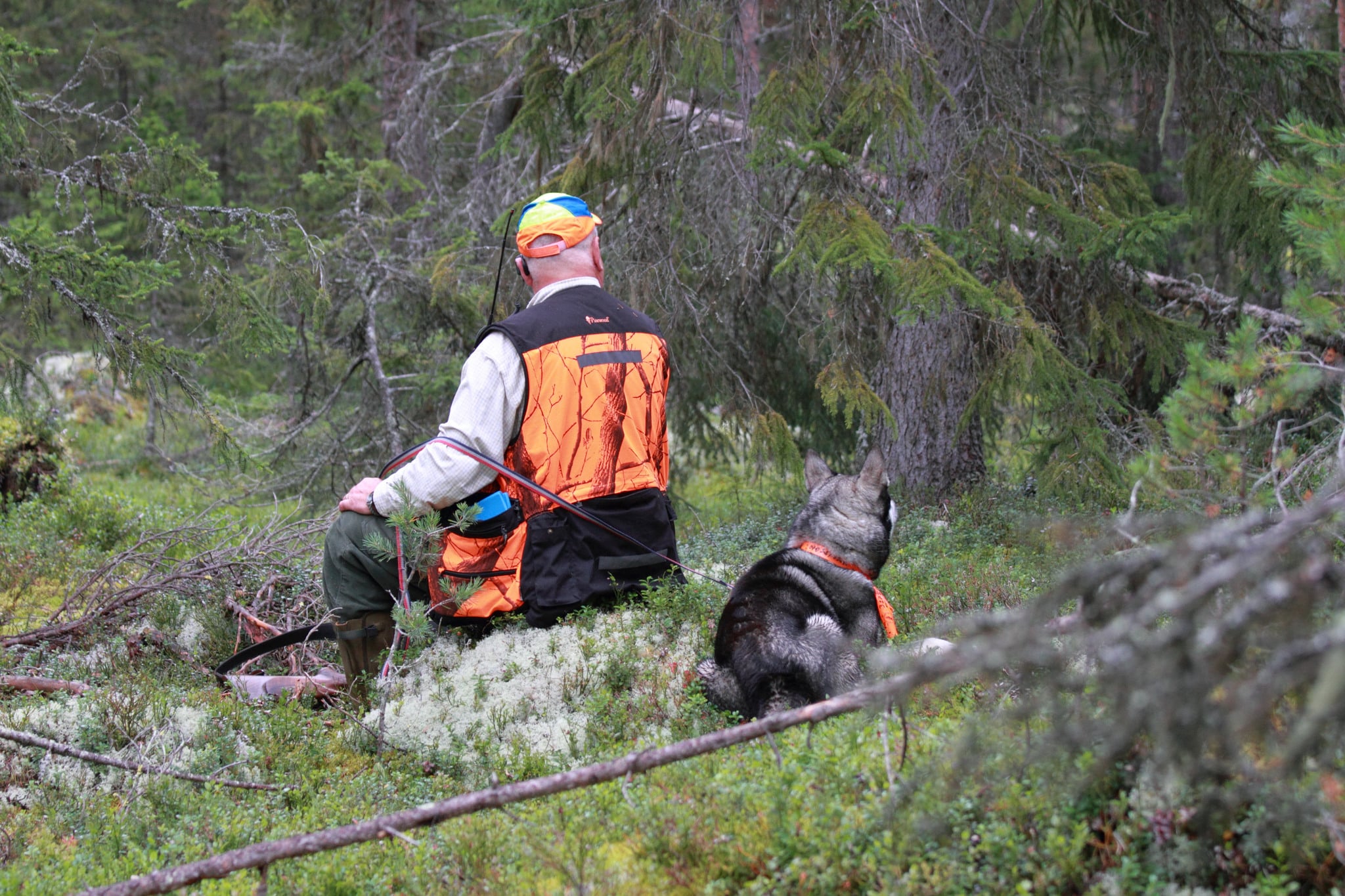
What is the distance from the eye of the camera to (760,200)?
827cm

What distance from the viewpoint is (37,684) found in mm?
5555

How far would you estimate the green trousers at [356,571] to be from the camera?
5.29m

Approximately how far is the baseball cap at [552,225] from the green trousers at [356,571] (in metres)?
1.71

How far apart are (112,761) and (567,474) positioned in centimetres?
244

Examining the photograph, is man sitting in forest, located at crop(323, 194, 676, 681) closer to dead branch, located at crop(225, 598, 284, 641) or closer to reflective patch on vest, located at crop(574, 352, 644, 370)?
reflective patch on vest, located at crop(574, 352, 644, 370)

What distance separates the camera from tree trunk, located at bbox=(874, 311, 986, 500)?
27.2 ft

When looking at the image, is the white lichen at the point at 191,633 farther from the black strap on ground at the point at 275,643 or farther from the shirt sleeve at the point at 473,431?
the shirt sleeve at the point at 473,431

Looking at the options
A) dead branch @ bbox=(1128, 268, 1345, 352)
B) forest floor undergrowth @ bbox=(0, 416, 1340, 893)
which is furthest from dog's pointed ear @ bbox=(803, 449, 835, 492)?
dead branch @ bbox=(1128, 268, 1345, 352)

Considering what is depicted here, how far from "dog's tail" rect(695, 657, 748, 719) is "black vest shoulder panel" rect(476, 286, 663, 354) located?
6.14ft

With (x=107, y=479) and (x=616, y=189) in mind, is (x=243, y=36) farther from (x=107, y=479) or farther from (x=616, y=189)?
(x=616, y=189)

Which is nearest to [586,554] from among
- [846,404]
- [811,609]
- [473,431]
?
[473,431]

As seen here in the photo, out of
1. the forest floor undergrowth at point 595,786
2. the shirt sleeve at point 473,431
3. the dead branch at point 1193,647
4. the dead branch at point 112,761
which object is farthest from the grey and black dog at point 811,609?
the dead branch at point 112,761

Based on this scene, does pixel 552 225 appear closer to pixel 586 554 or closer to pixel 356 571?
pixel 586 554

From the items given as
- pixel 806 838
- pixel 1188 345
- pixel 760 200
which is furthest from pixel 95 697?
pixel 760 200
